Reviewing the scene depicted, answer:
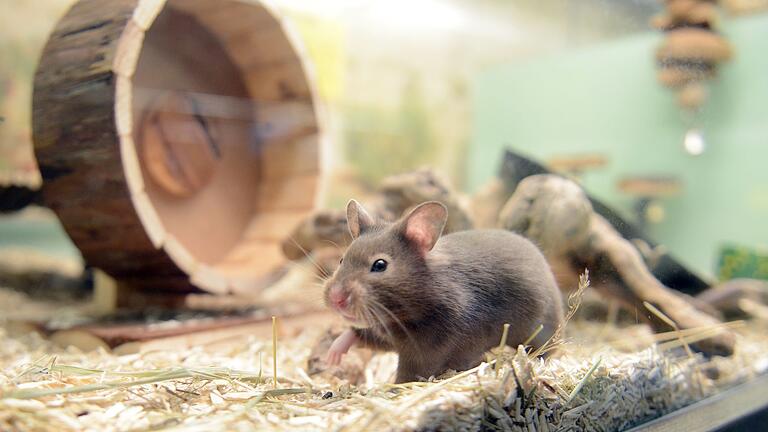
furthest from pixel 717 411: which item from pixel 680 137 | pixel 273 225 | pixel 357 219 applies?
pixel 273 225

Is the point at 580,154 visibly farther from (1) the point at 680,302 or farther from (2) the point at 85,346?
(2) the point at 85,346

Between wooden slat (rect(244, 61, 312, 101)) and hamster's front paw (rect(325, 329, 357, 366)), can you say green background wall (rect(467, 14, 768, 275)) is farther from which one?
hamster's front paw (rect(325, 329, 357, 366))

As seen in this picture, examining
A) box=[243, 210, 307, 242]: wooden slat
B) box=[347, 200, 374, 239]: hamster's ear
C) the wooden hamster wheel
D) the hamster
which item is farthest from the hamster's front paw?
box=[243, 210, 307, 242]: wooden slat

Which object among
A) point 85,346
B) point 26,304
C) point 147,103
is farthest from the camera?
point 26,304

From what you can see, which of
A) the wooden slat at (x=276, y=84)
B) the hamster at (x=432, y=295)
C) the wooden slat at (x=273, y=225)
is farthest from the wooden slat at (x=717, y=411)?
the wooden slat at (x=276, y=84)

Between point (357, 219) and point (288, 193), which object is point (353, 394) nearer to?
point (357, 219)

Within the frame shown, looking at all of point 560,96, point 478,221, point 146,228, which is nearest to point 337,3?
point 560,96

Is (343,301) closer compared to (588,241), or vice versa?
(343,301)
